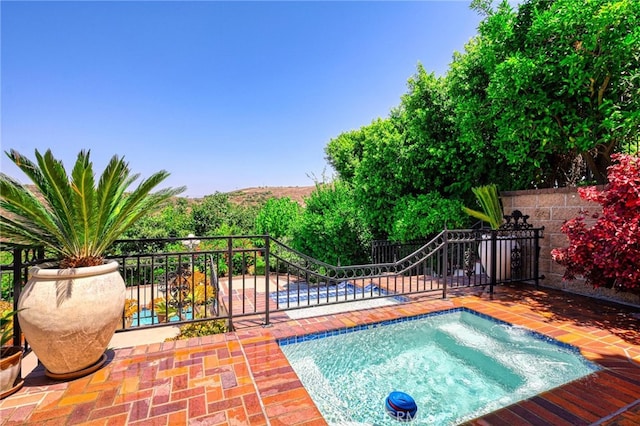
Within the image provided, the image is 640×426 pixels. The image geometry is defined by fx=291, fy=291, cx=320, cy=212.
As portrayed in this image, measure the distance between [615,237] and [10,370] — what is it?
20.4ft

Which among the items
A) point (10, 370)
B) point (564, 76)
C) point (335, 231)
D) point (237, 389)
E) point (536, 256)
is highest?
point (564, 76)

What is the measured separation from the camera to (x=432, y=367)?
123 inches

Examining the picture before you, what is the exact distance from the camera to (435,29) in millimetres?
6676

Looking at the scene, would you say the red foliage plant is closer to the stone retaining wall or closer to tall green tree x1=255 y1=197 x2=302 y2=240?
the stone retaining wall

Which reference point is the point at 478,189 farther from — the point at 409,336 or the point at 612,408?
the point at 612,408

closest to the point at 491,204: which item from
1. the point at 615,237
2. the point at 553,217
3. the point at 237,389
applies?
the point at 553,217

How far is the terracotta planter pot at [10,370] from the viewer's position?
7.17ft

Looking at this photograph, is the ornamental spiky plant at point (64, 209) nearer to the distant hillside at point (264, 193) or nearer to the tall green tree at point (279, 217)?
the tall green tree at point (279, 217)

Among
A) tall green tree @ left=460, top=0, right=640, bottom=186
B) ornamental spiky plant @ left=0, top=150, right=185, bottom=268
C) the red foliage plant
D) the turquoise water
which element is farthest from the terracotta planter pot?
tall green tree @ left=460, top=0, right=640, bottom=186

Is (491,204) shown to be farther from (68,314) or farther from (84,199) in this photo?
(68,314)

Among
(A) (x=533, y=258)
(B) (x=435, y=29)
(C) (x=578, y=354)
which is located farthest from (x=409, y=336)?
(B) (x=435, y=29)

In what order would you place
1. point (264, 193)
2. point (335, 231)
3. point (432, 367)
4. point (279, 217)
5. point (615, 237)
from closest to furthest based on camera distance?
1. point (432, 367)
2. point (615, 237)
3. point (335, 231)
4. point (279, 217)
5. point (264, 193)

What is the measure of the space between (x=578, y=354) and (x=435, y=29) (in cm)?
677

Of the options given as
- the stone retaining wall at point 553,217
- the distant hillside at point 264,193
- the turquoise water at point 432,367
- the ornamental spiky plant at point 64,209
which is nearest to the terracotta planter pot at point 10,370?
the ornamental spiky plant at point 64,209
